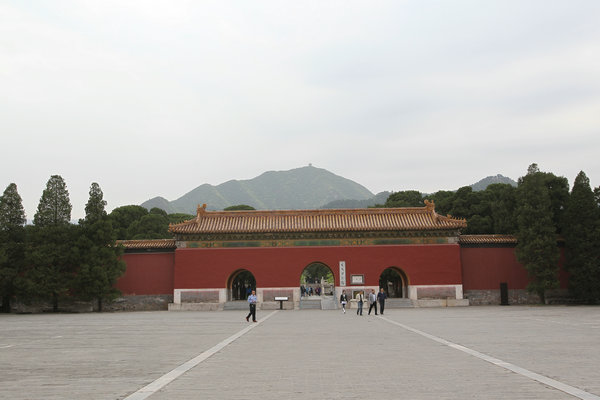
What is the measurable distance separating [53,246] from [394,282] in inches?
948

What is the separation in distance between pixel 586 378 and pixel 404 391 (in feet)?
8.37

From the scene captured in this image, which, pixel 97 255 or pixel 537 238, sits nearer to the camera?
pixel 537 238

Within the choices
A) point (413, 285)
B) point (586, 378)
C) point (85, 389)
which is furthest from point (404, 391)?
point (413, 285)

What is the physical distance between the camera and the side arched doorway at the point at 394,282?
1367 inches

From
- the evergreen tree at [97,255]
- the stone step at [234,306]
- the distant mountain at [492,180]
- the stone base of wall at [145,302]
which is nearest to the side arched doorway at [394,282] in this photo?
the stone step at [234,306]

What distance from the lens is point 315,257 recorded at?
3331cm

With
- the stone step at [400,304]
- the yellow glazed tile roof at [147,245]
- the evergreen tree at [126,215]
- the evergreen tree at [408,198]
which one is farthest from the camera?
the evergreen tree at [126,215]

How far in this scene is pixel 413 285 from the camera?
3284 cm

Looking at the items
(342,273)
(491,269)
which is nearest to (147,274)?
(342,273)

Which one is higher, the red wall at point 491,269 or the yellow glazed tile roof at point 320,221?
the yellow glazed tile roof at point 320,221

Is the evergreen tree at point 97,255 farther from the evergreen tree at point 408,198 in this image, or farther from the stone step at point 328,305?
the evergreen tree at point 408,198

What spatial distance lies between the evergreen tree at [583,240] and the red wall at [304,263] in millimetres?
6059

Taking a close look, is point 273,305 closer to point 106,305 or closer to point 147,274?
point 147,274

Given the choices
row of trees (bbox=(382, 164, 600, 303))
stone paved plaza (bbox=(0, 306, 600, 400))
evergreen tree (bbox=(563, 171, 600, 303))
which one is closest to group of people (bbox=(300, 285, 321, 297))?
row of trees (bbox=(382, 164, 600, 303))
